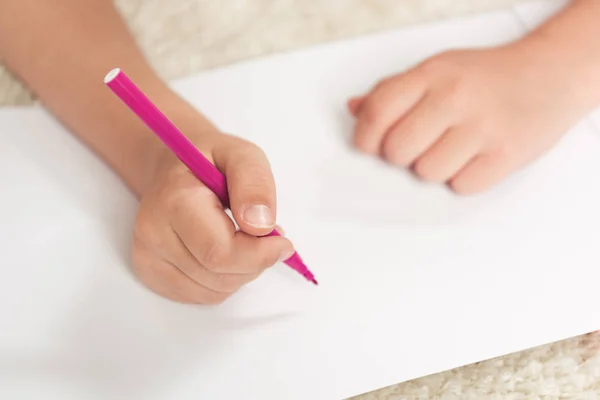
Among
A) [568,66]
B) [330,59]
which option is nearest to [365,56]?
[330,59]

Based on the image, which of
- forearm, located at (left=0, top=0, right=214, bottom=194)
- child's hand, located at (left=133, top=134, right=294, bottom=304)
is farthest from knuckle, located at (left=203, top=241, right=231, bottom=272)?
forearm, located at (left=0, top=0, right=214, bottom=194)

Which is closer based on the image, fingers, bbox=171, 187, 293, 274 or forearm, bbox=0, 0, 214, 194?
fingers, bbox=171, 187, 293, 274

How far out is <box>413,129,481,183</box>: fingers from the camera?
379mm

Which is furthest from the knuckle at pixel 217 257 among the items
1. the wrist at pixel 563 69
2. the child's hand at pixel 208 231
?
the wrist at pixel 563 69

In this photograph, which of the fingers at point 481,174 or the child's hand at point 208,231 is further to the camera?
the fingers at point 481,174

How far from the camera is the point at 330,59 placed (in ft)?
1.42

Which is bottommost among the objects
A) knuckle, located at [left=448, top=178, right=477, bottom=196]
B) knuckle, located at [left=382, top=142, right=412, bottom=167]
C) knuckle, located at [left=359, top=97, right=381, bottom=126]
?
knuckle, located at [left=448, top=178, right=477, bottom=196]

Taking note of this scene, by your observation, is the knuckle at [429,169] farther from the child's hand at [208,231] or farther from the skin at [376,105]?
the child's hand at [208,231]

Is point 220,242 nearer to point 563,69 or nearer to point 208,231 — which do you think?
point 208,231

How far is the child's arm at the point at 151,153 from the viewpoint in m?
0.28

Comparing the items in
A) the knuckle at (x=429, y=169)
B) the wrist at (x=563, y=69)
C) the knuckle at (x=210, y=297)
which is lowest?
the knuckle at (x=210, y=297)

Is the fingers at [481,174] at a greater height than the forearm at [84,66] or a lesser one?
lesser

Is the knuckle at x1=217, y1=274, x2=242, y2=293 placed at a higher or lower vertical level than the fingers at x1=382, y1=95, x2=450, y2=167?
lower

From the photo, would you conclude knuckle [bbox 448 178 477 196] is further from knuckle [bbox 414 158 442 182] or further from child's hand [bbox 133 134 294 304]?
child's hand [bbox 133 134 294 304]
